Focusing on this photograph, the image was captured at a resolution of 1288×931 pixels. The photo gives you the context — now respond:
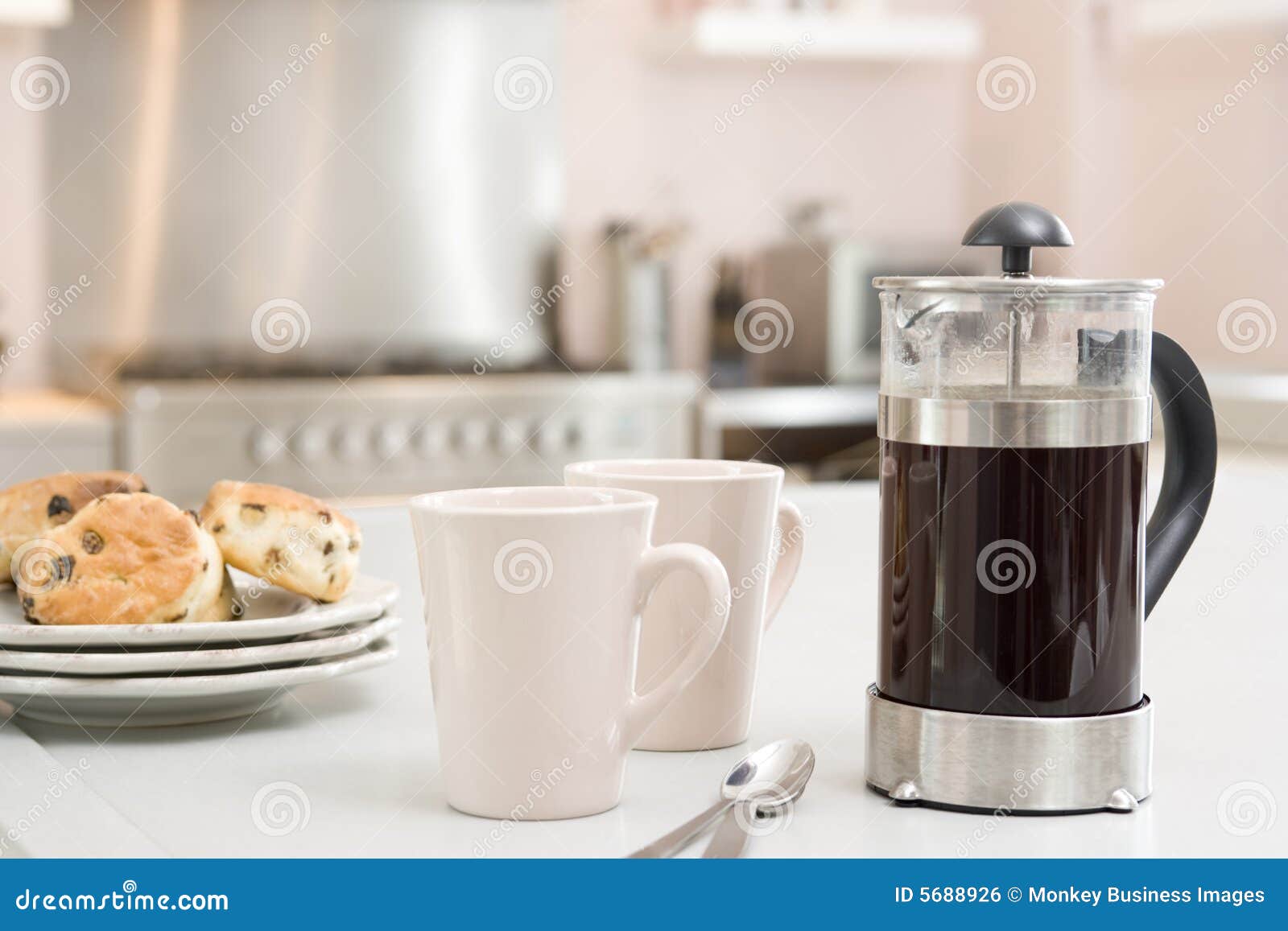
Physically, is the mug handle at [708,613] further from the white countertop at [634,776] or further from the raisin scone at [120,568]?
the raisin scone at [120,568]

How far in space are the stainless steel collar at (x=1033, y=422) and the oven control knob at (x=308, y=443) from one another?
222 cm

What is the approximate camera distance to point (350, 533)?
75 cm

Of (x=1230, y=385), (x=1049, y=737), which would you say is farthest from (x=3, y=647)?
(x=1230, y=385)

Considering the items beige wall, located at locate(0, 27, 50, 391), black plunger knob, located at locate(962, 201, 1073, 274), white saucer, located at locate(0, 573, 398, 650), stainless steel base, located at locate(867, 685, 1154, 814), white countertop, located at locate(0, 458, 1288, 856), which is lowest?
white countertop, located at locate(0, 458, 1288, 856)

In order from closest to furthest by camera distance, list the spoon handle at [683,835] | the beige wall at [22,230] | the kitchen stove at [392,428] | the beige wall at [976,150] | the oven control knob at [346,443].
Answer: the spoon handle at [683,835]
the kitchen stove at [392,428]
the oven control knob at [346,443]
the beige wall at [22,230]
the beige wall at [976,150]

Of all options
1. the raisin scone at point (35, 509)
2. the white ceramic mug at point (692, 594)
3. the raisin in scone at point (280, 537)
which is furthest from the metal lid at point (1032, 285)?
the raisin scone at point (35, 509)

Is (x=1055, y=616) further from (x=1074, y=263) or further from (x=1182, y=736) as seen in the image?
(x=1074, y=263)

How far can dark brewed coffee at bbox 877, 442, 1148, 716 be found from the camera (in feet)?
1.83

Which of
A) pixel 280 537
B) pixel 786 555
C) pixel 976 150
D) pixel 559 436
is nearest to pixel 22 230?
pixel 559 436

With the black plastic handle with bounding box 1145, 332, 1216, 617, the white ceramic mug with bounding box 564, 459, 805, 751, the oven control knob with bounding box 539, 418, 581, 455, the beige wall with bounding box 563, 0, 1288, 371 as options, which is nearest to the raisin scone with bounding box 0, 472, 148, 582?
the white ceramic mug with bounding box 564, 459, 805, 751

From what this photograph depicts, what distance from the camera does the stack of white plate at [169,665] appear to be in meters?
0.66

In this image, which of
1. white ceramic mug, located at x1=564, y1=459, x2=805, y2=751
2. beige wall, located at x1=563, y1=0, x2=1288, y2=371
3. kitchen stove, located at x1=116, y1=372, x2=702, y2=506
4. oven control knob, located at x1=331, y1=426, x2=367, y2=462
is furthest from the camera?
beige wall, located at x1=563, y1=0, x2=1288, y2=371

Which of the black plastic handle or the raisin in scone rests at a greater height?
the black plastic handle

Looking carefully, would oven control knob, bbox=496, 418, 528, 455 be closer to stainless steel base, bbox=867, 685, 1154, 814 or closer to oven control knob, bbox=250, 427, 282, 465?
oven control knob, bbox=250, 427, 282, 465
